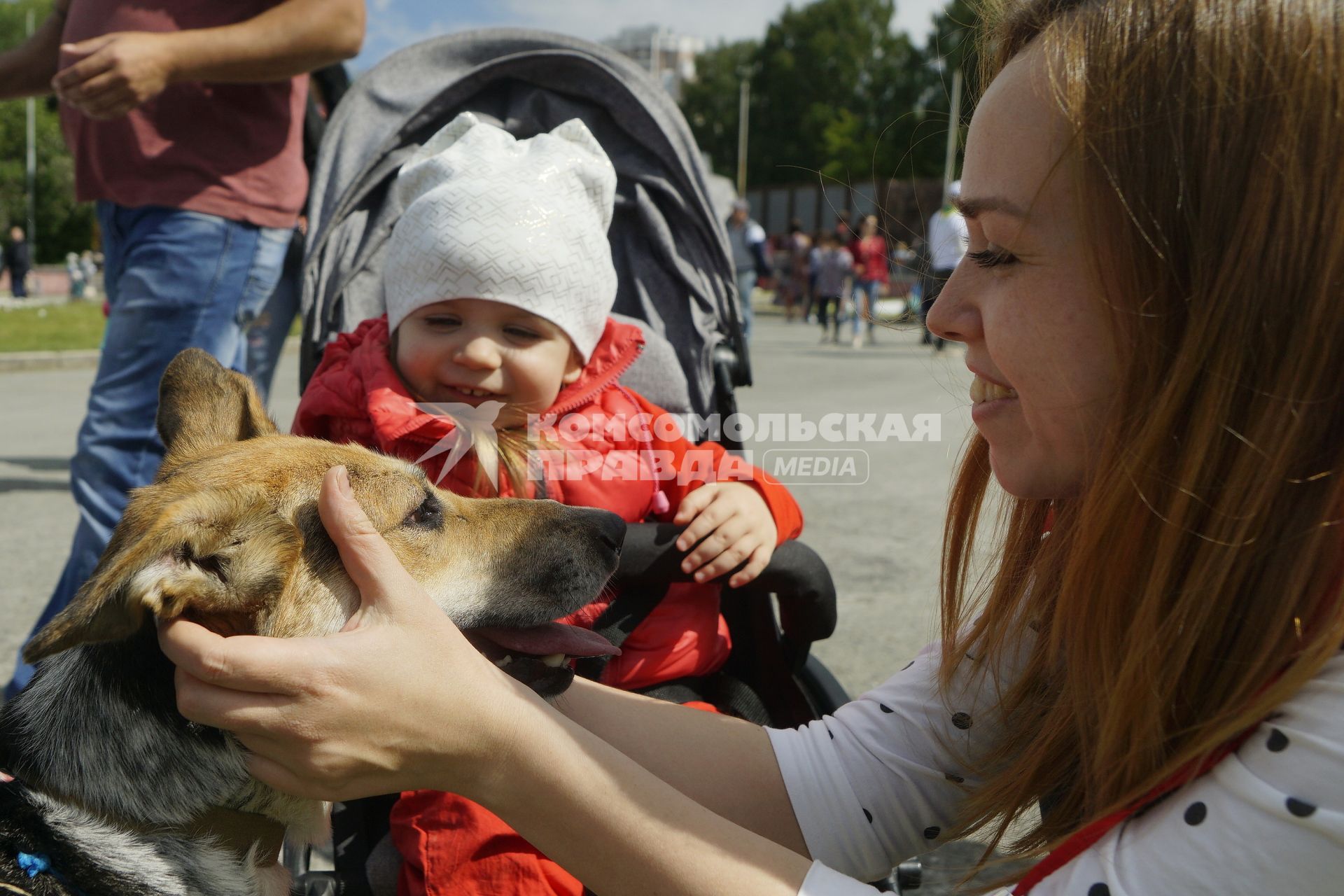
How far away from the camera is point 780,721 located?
2609mm

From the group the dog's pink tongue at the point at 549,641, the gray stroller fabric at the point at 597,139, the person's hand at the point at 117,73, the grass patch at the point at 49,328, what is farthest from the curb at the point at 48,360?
the dog's pink tongue at the point at 549,641

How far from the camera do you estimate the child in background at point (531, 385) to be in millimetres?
2449

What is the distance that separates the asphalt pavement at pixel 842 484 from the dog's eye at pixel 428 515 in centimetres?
108

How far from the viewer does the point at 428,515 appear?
6.93 ft

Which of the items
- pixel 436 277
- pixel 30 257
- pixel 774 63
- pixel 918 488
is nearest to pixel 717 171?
pixel 774 63

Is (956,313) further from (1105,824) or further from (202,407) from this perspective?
(202,407)

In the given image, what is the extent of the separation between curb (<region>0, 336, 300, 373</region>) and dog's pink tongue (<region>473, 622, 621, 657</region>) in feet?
42.1

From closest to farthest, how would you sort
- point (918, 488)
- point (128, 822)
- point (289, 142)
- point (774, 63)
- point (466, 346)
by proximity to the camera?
point (128, 822) < point (466, 346) < point (289, 142) < point (918, 488) < point (774, 63)

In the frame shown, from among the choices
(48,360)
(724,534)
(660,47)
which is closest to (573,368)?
(724,534)

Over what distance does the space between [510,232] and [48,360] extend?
45.7 ft

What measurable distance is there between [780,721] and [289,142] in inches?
100

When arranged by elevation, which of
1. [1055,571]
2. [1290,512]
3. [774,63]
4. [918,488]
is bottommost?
[918,488]

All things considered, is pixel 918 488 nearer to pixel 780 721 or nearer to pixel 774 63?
pixel 780 721

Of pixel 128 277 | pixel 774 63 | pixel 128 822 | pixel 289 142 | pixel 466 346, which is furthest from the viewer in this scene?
pixel 774 63
